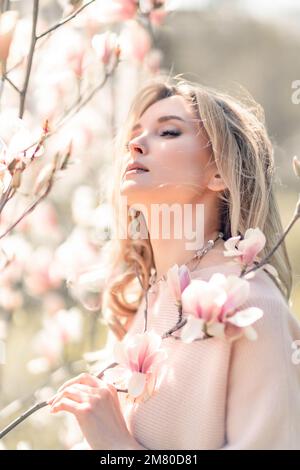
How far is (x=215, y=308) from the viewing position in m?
0.89

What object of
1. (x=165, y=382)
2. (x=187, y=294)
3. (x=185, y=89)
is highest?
(x=185, y=89)

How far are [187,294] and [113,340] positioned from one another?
60 centimetres

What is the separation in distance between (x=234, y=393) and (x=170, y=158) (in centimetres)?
37

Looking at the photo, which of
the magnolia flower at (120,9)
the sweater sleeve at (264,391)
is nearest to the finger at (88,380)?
the sweater sleeve at (264,391)

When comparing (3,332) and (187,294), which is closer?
(187,294)

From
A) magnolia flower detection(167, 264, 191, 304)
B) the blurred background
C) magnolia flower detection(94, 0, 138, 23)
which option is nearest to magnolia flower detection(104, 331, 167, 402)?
magnolia flower detection(167, 264, 191, 304)

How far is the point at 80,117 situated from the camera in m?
1.96

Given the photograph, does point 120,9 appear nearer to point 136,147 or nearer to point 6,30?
point 136,147

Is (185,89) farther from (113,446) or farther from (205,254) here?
(113,446)

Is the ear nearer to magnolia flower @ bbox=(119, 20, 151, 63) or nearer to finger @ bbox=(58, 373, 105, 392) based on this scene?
finger @ bbox=(58, 373, 105, 392)

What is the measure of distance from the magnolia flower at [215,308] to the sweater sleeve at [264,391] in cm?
14

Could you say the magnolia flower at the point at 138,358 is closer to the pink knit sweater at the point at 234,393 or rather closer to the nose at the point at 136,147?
the pink knit sweater at the point at 234,393
